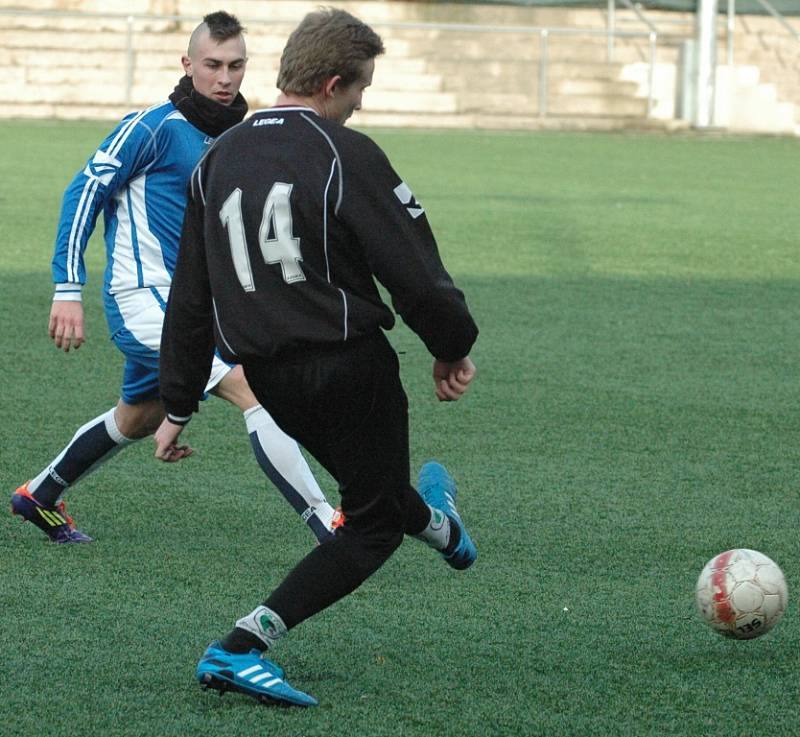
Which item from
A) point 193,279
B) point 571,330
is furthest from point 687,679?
point 571,330

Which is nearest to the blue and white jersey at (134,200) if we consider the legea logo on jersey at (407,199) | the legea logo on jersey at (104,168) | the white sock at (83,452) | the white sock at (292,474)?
the legea logo on jersey at (104,168)

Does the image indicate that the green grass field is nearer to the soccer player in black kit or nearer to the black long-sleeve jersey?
the soccer player in black kit

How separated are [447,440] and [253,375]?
10.1ft

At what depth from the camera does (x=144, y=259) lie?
517cm

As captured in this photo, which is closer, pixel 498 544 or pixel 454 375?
pixel 454 375

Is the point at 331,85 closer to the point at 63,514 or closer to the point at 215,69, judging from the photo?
the point at 215,69

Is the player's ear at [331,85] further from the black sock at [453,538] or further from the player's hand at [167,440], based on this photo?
the black sock at [453,538]

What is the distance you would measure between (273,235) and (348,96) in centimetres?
39

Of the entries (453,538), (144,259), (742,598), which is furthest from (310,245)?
(144,259)

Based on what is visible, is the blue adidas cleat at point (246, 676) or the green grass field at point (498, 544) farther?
the green grass field at point (498, 544)

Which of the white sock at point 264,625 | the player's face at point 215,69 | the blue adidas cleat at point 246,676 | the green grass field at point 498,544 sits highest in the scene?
the player's face at point 215,69

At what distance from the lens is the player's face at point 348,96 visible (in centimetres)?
370

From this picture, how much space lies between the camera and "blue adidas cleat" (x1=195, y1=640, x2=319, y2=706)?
12.3ft

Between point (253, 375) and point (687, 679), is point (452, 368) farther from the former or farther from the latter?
point (687, 679)
